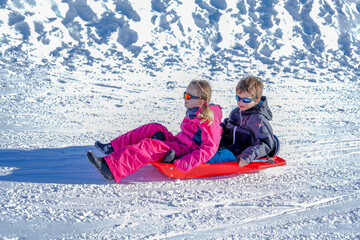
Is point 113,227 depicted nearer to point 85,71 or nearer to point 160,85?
point 160,85

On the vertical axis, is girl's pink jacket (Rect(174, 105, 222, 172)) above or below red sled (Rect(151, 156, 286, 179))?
above

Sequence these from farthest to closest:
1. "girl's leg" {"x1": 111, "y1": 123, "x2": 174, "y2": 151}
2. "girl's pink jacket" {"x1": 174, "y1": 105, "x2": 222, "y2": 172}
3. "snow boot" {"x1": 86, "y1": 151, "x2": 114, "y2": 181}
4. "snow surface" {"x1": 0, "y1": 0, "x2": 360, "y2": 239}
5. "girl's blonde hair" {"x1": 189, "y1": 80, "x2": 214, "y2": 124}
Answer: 1. "girl's leg" {"x1": 111, "y1": 123, "x2": 174, "y2": 151}
2. "girl's blonde hair" {"x1": 189, "y1": 80, "x2": 214, "y2": 124}
3. "girl's pink jacket" {"x1": 174, "y1": 105, "x2": 222, "y2": 172}
4. "snow boot" {"x1": 86, "y1": 151, "x2": 114, "y2": 181}
5. "snow surface" {"x1": 0, "y1": 0, "x2": 360, "y2": 239}

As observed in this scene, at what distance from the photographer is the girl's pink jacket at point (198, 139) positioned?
98.5 inches

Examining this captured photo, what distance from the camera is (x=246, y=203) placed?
7.56ft

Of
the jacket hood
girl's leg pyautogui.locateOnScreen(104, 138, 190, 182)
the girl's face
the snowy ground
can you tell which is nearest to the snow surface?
the snowy ground

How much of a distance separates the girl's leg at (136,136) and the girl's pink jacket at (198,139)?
0.19 m

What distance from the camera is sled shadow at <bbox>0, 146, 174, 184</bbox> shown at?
8.34 feet

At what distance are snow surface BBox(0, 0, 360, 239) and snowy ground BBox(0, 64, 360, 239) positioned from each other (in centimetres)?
1


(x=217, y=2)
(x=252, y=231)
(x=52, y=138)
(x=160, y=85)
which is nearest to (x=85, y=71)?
(x=160, y=85)

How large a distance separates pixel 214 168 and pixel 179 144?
31 cm

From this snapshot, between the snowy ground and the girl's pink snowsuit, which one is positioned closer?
the snowy ground

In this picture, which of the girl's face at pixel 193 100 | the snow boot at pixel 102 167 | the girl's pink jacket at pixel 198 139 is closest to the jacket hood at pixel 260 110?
the girl's pink jacket at pixel 198 139

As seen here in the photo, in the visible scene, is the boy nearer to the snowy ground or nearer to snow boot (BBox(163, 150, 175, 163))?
the snowy ground

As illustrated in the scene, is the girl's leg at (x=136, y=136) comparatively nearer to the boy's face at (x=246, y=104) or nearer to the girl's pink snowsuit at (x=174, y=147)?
the girl's pink snowsuit at (x=174, y=147)
